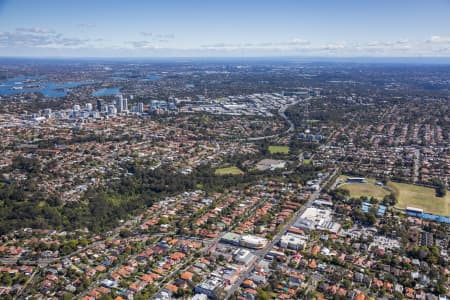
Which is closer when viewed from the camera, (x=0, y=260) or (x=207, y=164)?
(x=0, y=260)

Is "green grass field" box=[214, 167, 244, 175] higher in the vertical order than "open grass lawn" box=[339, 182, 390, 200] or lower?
higher

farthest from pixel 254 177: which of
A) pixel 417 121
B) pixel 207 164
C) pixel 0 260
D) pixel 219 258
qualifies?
pixel 417 121

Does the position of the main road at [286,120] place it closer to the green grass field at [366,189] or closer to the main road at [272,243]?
the green grass field at [366,189]

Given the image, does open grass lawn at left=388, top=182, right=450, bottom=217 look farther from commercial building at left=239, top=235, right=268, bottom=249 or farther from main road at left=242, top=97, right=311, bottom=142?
main road at left=242, top=97, right=311, bottom=142

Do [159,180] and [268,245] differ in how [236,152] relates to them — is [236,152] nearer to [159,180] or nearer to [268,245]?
[159,180]

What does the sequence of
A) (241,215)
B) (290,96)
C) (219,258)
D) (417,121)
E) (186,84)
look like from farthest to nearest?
(186,84)
(290,96)
(417,121)
(241,215)
(219,258)

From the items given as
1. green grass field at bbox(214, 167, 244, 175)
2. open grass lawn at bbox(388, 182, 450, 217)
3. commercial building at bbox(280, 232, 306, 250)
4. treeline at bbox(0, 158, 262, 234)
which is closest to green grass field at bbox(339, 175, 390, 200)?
open grass lawn at bbox(388, 182, 450, 217)
